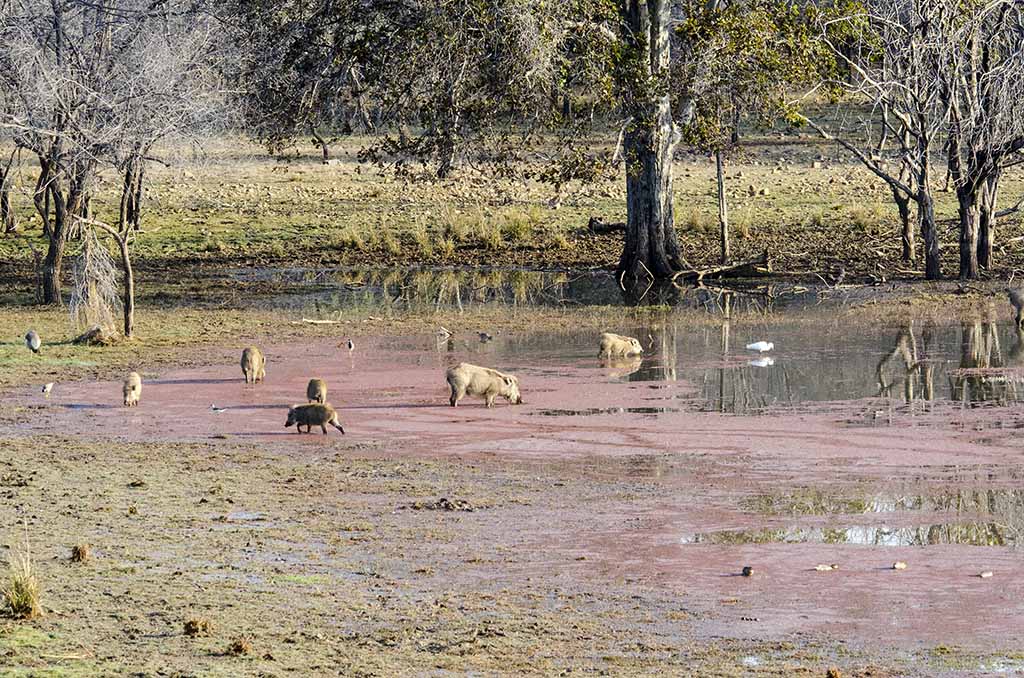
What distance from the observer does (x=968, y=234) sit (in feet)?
86.4

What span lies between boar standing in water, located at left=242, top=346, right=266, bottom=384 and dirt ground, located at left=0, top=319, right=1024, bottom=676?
47cm

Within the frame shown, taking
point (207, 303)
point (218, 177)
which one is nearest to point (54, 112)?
point (207, 303)

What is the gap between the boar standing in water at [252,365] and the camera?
17.1 meters

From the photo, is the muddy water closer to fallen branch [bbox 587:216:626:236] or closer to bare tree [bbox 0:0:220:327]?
bare tree [bbox 0:0:220:327]

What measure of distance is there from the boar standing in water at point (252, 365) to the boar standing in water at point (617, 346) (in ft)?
12.8

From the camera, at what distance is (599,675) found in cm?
727

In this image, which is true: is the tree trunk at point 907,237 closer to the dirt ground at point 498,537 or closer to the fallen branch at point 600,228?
the fallen branch at point 600,228

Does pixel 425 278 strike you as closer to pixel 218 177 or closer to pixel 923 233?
pixel 923 233

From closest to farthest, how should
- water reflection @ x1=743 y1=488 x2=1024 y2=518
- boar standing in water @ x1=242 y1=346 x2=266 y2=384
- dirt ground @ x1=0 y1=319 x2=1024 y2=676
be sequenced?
dirt ground @ x1=0 y1=319 x2=1024 y2=676
water reflection @ x1=743 y1=488 x2=1024 y2=518
boar standing in water @ x1=242 y1=346 x2=266 y2=384

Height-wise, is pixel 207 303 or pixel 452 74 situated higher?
pixel 452 74

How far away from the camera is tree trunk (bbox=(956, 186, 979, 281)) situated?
26219 mm

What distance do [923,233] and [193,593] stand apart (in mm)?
19857

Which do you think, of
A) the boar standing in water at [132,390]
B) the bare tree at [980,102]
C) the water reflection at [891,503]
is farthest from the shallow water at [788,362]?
the bare tree at [980,102]

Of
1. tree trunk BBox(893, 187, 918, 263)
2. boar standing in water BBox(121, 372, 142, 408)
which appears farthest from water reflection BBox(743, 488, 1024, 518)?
tree trunk BBox(893, 187, 918, 263)
